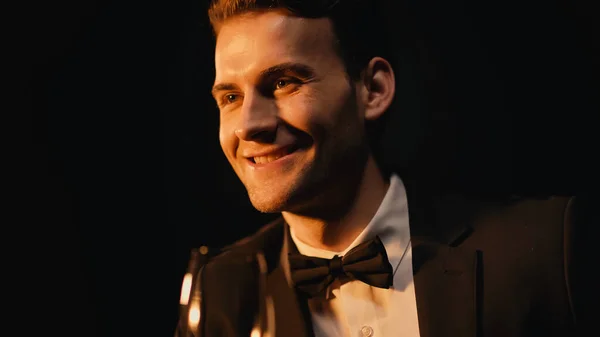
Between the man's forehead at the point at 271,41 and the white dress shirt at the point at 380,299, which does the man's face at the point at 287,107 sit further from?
the white dress shirt at the point at 380,299

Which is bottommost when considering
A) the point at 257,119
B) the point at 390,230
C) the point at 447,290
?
the point at 447,290

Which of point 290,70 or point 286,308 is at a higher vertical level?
point 290,70

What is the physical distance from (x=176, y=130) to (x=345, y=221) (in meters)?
0.75

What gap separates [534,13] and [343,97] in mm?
769

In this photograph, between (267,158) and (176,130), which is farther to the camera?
(176,130)

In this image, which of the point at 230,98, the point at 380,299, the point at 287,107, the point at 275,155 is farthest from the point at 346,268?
the point at 230,98

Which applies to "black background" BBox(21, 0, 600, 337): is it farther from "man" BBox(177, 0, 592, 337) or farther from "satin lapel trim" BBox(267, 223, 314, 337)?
"satin lapel trim" BBox(267, 223, 314, 337)

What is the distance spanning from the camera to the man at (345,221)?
1661mm

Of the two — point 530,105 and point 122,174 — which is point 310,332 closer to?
point 122,174

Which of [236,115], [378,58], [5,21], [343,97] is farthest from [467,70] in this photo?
[5,21]

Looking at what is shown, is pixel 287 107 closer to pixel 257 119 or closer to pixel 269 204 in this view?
pixel 257 119

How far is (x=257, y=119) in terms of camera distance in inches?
65.8

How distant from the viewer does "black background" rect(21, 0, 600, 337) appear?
202cm

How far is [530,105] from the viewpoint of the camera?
6.70ft
